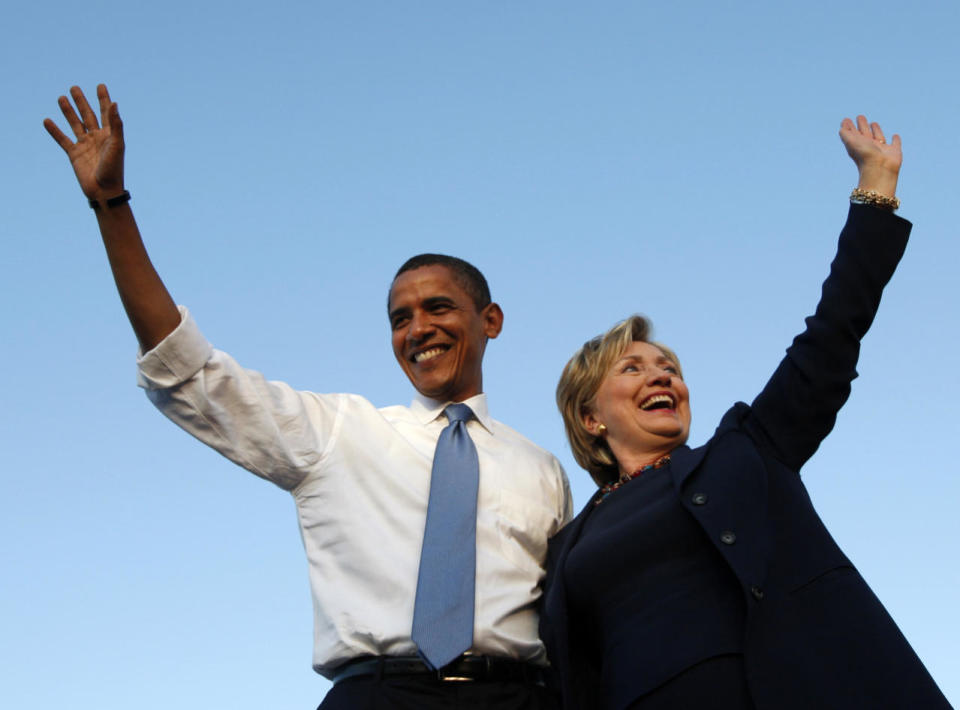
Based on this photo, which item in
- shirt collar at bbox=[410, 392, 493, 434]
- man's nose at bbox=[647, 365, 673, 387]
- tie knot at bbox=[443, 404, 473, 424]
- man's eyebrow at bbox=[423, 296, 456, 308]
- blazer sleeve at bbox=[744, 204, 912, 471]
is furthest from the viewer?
man's eyebrow at bbox=[423, 296, 456, 308]

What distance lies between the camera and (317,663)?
4492 mm

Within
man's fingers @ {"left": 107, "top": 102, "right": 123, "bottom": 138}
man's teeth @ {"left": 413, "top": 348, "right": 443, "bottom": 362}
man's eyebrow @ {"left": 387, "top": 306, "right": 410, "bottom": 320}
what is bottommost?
man's teeth @ {"left": 413, "top": 348, "right": 443, "bottom": 362}

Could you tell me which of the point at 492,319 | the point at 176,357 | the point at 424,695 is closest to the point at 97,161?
the point at 176,357

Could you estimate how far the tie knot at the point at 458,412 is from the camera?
5180 mm

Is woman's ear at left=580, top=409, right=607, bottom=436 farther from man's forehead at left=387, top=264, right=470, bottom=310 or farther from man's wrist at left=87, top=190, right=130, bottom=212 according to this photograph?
man's wrist at left=87, top=190, right=130, bottom=212

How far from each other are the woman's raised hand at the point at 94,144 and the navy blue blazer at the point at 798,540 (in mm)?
2244

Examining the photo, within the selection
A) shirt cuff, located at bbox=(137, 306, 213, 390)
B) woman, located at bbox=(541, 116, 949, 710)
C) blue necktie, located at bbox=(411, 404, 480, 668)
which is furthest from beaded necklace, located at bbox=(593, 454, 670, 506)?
Answer: shirt cuff, located at bbox=(137, 306, 213, 390)

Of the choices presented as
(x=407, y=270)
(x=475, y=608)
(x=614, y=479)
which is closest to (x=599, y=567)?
(x=475, y=608)

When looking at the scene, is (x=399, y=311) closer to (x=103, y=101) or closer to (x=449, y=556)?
(x=449, y=556)

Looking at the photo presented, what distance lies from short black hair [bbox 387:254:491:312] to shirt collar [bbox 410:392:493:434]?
1.61 ft

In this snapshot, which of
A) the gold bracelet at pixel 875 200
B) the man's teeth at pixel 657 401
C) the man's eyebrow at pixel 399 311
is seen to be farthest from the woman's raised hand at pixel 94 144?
the gold bracelet at pixel 875 200

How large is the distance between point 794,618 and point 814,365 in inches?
36.5

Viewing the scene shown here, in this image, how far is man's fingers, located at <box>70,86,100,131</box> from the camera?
14.4ft

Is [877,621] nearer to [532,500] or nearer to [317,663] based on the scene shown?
[532,500]
